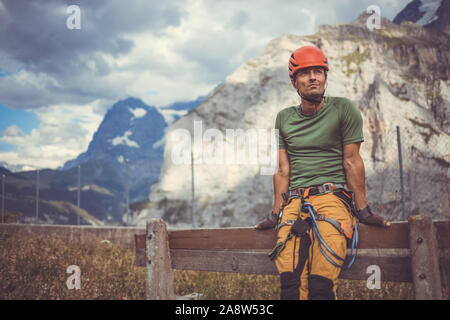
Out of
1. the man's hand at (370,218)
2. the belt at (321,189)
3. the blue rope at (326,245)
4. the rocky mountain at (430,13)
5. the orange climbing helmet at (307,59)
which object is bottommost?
the blue rope at (326,245)

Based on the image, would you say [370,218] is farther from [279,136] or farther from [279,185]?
[279,136]

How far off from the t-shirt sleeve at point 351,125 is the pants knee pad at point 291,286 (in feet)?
3.65

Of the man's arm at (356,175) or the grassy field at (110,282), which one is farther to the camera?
the grassy field at (110,282)

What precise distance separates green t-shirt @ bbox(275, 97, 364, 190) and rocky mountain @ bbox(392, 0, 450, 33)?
39.9m

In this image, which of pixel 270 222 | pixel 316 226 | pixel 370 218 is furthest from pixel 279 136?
pixel 370 218

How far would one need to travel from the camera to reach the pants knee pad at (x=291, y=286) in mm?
2689

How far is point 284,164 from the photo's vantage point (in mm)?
3211

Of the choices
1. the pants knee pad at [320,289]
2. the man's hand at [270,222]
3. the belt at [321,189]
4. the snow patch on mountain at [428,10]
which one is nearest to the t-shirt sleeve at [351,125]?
the belt at [321,189]

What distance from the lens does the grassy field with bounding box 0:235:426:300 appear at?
5035 mm

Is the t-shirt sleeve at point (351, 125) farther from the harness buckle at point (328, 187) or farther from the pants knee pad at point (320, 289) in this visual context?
the pants knee pad at point (320, 289)

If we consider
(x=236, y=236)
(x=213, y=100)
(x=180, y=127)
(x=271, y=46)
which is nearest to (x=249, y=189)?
(x=180, y=127)

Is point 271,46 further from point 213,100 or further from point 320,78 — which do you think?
point 320,78

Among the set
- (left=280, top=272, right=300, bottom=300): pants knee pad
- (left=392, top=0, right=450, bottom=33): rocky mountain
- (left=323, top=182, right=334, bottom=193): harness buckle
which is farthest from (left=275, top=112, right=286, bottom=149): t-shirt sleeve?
(left=392, top=0, right=450, bottom=33): rocky mountain

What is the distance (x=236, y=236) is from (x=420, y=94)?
104ft
